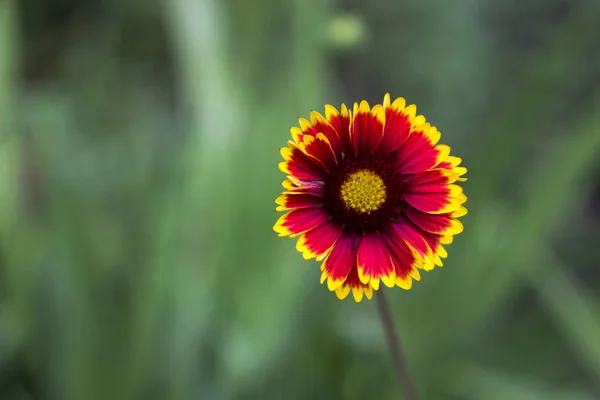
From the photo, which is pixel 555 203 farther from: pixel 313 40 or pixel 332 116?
pixel 332 116

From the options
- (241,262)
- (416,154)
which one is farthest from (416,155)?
(241,262)

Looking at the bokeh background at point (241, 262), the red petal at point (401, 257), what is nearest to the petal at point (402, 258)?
the red petal at point (401, 257)

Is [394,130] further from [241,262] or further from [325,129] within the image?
[241,262]

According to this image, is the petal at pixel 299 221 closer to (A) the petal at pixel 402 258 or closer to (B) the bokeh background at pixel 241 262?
(A) the petal at pixel 402 258

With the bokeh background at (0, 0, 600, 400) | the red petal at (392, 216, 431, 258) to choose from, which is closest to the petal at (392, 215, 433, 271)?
the red petal at (392, 216, 431, 258)

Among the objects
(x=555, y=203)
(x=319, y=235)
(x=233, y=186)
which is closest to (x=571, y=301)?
(x=555, y=203)

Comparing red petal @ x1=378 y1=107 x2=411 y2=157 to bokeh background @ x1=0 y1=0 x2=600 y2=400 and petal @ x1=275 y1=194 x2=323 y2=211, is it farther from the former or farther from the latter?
bokeh background @ x1=0 y1=0 x2=600 y2=400
